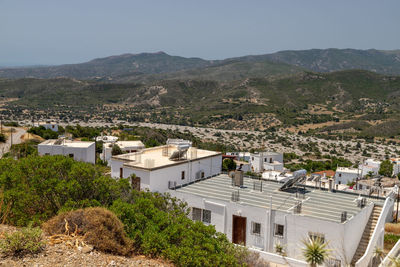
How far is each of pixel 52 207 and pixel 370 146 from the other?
89.6m

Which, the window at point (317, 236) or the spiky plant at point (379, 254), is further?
the spiky plant at point (379, 254)

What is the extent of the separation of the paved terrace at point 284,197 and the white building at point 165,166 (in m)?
0.92

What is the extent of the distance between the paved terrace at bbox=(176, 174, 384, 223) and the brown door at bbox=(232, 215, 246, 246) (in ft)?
2.62

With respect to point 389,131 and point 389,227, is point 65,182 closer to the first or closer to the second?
point 389,227

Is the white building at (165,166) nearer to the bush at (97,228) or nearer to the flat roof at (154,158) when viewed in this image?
the flat roof at (154,158)

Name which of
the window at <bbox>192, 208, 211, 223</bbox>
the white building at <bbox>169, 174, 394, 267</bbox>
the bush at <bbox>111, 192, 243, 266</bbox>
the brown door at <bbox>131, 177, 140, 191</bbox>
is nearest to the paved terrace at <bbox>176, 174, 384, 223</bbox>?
the white building at <bbox>169, 174, 394, 267</bbox>

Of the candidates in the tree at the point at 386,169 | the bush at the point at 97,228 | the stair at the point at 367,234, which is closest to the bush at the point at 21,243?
the bush at the point at 97,228

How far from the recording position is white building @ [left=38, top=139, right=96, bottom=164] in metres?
36.1

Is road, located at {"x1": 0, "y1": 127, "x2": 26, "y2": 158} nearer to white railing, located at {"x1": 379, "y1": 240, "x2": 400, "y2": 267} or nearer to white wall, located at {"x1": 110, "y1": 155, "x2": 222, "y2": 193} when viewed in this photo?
white wall, located at {"x1": 110, "y1": 155, "x2": 222, "y2": 193}

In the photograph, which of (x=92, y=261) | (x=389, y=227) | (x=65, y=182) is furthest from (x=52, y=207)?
(x=389, y=227)

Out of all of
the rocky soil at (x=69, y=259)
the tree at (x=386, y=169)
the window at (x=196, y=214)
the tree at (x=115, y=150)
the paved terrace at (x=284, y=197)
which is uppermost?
the rocky soil at (x=69, y=259)

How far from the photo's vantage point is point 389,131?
10825 centimetres

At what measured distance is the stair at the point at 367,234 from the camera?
17309 millimetres

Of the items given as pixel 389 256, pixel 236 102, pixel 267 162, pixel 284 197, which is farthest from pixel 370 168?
pixel 236 102
